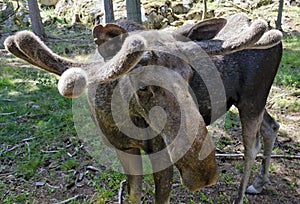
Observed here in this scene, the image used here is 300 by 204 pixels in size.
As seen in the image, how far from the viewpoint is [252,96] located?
2883mm

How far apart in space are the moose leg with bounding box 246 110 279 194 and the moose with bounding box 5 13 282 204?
46 centimetres

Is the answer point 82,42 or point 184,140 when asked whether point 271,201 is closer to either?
point 184,140

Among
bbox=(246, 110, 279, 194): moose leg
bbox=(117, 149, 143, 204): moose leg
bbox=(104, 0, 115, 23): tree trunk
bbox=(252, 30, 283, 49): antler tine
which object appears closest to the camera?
bbox=(252, 30, 283, 49): antler tine

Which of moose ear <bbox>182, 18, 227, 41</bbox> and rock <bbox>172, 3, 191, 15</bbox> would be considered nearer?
moose ear <bbox>182, 18, 227, 41</bbox>

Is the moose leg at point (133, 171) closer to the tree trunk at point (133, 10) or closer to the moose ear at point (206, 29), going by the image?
the moose ear at point (206, 29)

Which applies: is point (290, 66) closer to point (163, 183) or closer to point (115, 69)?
point (163, 183)

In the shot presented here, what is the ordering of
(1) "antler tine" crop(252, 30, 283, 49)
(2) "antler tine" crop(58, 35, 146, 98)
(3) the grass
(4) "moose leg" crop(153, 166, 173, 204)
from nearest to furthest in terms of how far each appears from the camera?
(2) "antler tine" crop(58, 35, 146, 98) < (1) "antler tine" crop(252, 30, 283, 49) < (4) "moose leg" crop(153, 166, 173, 204) < (3) the grass

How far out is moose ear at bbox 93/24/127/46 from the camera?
77.0 inches

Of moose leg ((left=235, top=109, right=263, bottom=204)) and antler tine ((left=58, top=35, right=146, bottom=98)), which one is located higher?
antler tine ((left=58, top=35, right=146, bottom=98))

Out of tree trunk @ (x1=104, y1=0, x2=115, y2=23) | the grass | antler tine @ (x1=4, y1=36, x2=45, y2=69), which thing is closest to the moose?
A: antler tine @ (x1=4, y1=36, x2=45, y2=69)

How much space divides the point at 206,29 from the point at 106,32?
0.77 metres

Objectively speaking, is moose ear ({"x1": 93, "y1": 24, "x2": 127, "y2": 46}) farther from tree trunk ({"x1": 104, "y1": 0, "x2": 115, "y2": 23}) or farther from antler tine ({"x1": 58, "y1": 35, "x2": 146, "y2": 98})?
tree trunk ({"x1": 104, "y1": 0, "x2": 115, "y2": 23})

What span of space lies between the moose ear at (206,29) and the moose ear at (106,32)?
0.58 metres

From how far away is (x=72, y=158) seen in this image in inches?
166
